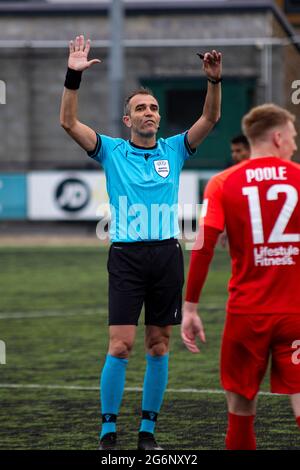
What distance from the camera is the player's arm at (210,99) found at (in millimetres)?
6836

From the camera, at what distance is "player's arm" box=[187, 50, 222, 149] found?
684 centimetres

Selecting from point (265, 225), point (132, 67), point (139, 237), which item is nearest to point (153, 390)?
point (139, 237)

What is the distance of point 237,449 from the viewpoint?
5578 mm

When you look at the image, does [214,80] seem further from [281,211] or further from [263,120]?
[281,211]

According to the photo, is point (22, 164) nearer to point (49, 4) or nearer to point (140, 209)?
point (49, 4)

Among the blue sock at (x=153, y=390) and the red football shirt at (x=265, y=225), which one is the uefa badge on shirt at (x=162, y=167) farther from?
the red football shirt at (x=265, y=225)

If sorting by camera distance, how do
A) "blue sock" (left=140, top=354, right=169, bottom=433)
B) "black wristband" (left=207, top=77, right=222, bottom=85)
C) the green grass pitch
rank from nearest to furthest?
"black wristband" (left=207, top=77, right=222, bottom=85) < "blue sock" (left=140, top=354, right=169, bottom=433) < the green grass pitch

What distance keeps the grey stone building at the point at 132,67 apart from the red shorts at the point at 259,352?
802 inches

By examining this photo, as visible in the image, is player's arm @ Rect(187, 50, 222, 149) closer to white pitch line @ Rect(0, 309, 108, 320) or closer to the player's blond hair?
the player's blond hair

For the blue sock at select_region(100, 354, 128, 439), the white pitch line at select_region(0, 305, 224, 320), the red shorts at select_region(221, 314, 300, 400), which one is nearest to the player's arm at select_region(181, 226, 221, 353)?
the red shorts at select_region(221, 314, 300, 400)

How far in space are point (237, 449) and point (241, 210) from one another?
1.09 m

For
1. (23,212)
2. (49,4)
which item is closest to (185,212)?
(23,212)

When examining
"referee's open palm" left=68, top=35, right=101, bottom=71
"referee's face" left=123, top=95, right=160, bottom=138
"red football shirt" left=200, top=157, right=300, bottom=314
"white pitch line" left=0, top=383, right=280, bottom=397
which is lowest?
"white pitch line" left=0, top=383, right=280, bottom=397

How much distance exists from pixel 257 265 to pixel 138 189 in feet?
5.41
